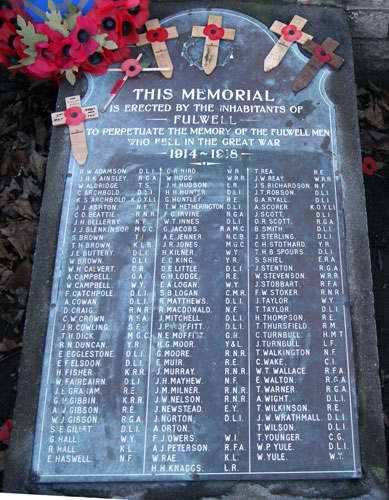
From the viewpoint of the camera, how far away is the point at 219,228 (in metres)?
4.01

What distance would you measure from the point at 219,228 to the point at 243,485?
6.64ft

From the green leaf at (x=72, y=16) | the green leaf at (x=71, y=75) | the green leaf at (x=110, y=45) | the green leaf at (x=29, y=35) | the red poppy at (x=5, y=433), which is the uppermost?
the green leaf at (x=72, y=16)

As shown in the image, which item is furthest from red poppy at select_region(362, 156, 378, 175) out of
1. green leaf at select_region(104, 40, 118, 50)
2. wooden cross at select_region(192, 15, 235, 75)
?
green leaf at select_region(104, 40, 118, 50)

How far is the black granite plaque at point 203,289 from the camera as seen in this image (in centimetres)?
351

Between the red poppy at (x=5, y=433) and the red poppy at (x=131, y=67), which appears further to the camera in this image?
the red poppy at (x=131, y=67)

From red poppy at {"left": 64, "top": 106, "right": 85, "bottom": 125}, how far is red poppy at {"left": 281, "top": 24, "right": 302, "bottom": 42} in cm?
A: 216

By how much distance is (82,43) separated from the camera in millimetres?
4496

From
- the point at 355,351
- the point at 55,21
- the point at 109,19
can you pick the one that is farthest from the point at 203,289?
the point at 55,21

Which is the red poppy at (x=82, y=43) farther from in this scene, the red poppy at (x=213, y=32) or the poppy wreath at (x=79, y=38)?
the red poppy at (x=213, y=32)

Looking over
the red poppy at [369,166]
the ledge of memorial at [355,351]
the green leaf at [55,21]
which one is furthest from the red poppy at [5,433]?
the red poppy at [369,166]

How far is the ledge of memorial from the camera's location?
346cm

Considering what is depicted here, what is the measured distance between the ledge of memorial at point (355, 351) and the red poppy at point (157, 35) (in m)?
0.81

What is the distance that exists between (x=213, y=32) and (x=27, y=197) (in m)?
2.63

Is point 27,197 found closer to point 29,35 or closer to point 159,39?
point 29,35
